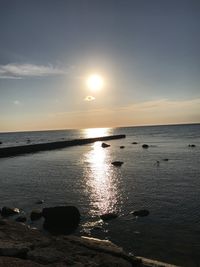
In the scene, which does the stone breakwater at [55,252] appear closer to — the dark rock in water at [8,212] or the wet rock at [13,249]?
the wet rock at [13,249]

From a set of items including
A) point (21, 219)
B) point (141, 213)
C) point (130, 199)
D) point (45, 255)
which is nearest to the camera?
point (45, 255)

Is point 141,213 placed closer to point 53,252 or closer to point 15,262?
point 53,252

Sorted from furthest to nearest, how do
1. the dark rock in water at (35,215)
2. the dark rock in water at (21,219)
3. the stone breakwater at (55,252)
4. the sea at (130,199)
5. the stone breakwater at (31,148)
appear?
the stone breakwater at (31,148) → the dark rock in water at (35,215) → the dark rock in water at (21,219) → the sea at (130,199) → the stone breakwater at (55,252)

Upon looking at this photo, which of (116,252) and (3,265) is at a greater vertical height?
(3,265)

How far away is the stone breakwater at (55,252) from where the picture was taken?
10.9 meters

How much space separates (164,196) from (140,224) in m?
7.95

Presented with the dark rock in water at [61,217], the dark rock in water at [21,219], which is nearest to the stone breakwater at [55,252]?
the dark rock in water at [61,217]

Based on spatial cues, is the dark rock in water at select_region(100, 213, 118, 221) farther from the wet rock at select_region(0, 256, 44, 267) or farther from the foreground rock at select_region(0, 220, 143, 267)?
the wet rock at select_region(0, 256, 44, 267)

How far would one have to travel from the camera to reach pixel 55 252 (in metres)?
11.9

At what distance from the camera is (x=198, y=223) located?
19.8m

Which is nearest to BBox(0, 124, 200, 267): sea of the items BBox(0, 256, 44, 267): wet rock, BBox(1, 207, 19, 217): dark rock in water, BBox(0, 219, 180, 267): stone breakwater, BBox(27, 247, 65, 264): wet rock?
BBox(1, 207, 19, 217): dark rock in water

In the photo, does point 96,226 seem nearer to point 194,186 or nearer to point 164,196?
point 164,196

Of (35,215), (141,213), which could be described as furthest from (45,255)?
(141,213)

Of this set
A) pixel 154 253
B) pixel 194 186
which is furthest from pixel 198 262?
pixel 194 186
